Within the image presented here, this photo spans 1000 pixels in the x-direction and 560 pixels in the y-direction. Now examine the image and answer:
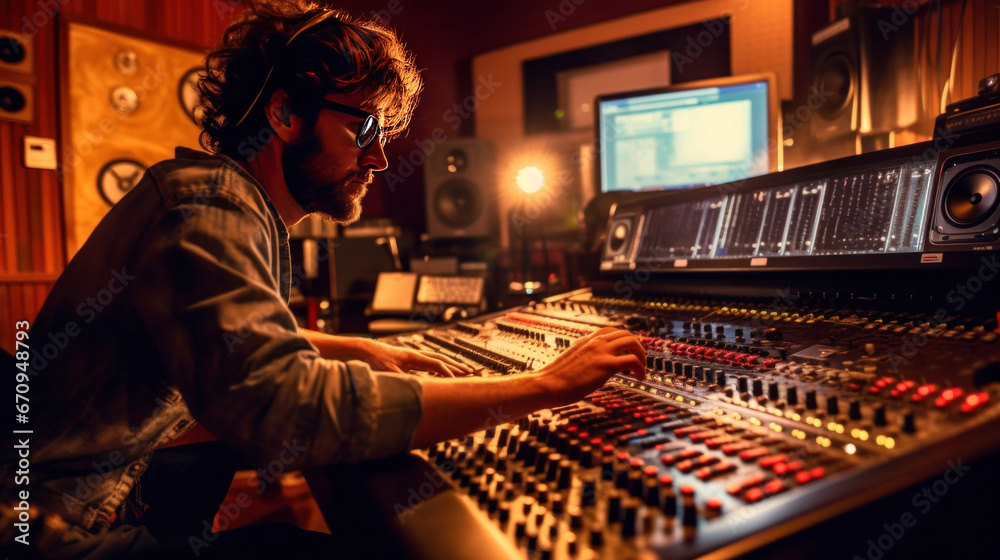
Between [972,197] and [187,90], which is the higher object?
[187,90]

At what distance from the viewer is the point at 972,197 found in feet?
3.05

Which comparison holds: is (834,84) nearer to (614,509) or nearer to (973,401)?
(973,401)

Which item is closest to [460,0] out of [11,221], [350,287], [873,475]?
[350,287]

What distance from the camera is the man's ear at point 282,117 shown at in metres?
1.09

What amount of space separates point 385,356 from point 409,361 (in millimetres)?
65

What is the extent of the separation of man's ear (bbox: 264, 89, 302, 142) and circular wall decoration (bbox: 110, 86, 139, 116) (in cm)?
298

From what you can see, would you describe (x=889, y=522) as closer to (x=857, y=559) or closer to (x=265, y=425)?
(x=857, y=559)

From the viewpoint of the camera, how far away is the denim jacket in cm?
66

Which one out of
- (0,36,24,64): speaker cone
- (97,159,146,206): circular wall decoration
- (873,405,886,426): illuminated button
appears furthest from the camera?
(97,159,146,206): circular wall decoration

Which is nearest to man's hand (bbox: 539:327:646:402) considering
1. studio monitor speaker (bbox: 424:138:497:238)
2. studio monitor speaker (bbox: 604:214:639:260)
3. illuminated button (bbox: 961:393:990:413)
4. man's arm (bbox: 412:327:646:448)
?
man's arm (bbox: 412:327:646:448)

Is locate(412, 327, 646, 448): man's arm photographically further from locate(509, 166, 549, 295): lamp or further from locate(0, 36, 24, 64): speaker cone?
locate(0, 36, 24, 64): speaker cone

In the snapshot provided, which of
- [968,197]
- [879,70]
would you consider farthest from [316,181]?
[879,70]

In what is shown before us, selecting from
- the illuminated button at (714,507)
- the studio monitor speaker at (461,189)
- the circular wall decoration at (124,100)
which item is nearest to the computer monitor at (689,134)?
the studio monitor speaker at (461,189)

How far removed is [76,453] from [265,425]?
0.43m
